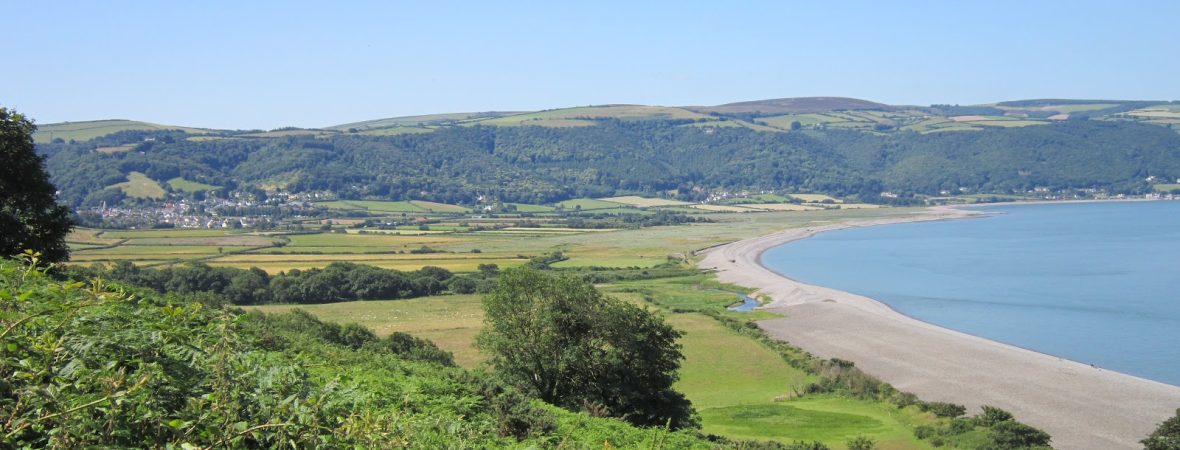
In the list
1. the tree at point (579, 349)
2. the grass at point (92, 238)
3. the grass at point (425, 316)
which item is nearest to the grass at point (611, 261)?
the grass at point (425, 316)

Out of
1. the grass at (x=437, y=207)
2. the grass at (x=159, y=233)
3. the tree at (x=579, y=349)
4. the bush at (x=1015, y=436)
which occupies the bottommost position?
the grass at (x=437, y=207)

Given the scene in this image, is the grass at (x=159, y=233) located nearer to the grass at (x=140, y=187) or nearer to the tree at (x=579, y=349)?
the grass at (x=140, y=187)

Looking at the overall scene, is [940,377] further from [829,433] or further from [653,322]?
[653,322]

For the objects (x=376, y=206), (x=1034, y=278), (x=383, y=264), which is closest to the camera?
(x=1034, y=278)

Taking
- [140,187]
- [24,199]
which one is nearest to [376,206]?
[140,187]

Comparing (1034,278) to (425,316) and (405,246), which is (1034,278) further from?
(405,246)

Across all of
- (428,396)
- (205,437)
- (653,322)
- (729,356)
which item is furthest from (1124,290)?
(205,437)
